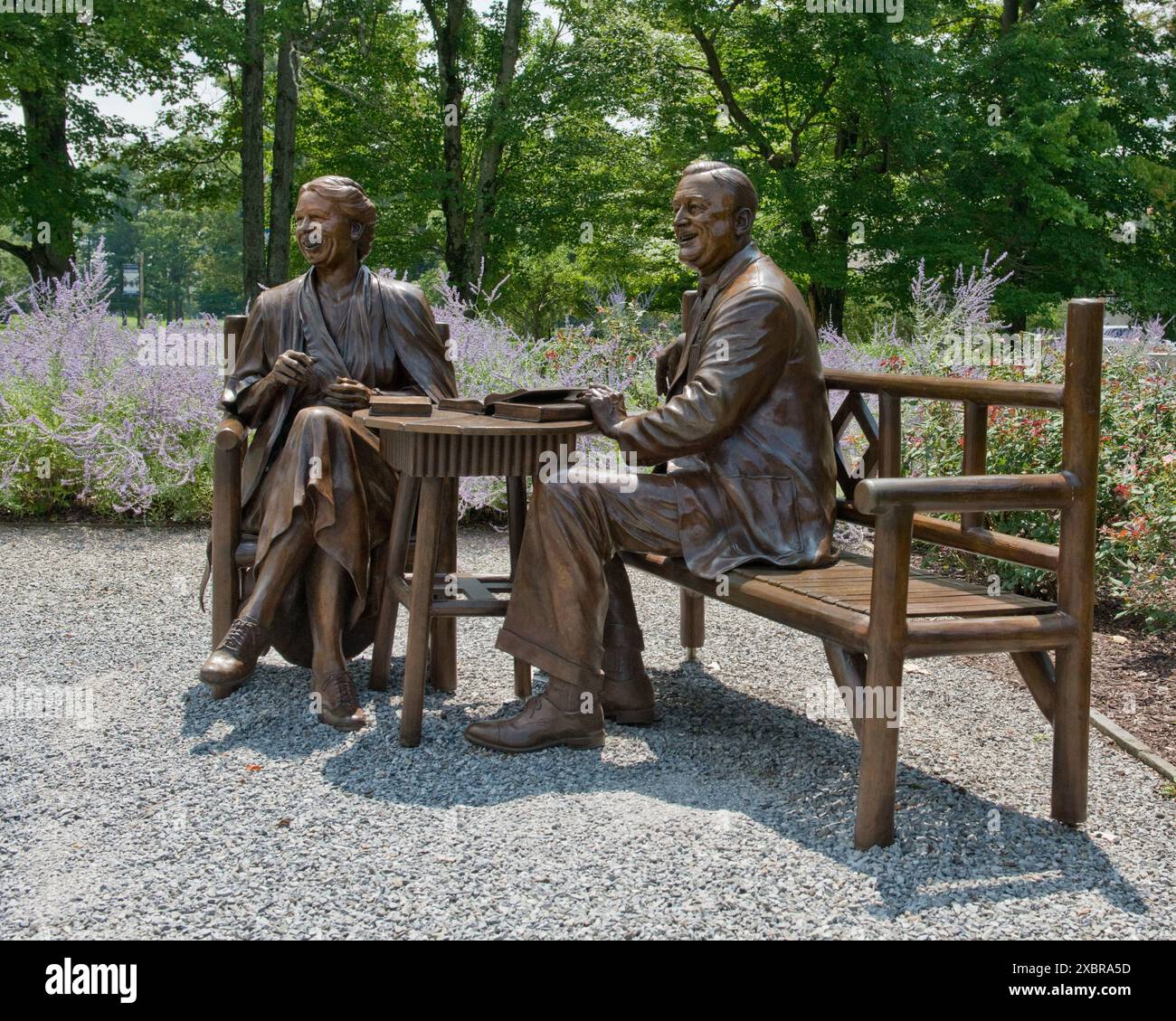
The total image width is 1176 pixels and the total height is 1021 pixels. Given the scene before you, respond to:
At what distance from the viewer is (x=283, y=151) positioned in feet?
54.5

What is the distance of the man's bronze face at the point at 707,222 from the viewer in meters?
4.04

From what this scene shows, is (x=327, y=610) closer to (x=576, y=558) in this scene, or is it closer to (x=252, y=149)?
(x=576, y=558)

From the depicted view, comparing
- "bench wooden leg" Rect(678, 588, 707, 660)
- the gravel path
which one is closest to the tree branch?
"bench wooden leg" Rect(678, 588, 707, 660)

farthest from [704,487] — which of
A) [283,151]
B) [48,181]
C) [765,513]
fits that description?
[48,181]

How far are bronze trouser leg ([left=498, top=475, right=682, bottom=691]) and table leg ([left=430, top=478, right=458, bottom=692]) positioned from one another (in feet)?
2.34

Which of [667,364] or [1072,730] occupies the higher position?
[667,364]

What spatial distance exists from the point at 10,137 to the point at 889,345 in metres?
14.6

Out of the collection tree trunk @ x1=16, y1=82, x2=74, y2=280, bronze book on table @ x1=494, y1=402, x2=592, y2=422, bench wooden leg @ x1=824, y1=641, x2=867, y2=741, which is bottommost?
bench wooden leg @ x1=824, y1=641, x2=867, y2=741

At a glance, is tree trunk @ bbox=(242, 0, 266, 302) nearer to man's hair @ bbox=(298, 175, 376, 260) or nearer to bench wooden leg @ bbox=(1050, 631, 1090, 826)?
man's hair @ bbox=(298, 175, 376, 260)

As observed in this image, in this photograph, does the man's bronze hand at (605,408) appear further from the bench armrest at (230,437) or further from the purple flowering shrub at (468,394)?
the purple flowering shrub at (468,394)

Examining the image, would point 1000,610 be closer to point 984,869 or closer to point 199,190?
point 984,869

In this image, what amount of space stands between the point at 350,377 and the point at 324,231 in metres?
0.53

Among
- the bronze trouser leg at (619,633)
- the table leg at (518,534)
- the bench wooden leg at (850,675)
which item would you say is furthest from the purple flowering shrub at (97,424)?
the bench wooden leg at (850,675)

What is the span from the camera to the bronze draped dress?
4.59 m
